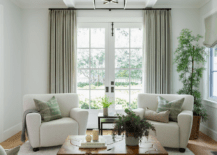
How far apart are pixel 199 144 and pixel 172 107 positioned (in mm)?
898

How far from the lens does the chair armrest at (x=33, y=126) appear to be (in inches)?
110

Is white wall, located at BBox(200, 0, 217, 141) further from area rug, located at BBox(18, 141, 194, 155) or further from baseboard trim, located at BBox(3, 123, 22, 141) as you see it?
baseboard trim, located at BBox(3, 123, 22, 141)

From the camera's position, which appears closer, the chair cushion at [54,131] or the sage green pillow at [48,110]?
the chair cushion at [54,131]

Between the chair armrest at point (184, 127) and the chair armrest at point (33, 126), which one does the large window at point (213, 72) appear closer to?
the chair armrest at point (184, 127)

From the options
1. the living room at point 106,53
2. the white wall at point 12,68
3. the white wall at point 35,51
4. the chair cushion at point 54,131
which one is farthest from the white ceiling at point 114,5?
the chair cushion at point 54,131

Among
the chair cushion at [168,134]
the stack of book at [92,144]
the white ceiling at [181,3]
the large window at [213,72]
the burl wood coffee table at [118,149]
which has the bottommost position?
the chair cushion at [168,134]

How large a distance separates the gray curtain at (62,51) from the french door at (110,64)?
0.78 feet

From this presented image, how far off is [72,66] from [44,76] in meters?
0.74

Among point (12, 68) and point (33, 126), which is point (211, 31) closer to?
point (33, 126)

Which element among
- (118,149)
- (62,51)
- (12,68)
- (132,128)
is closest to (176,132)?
(132,128)

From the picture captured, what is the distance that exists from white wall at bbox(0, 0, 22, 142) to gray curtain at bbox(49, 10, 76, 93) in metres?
0.75

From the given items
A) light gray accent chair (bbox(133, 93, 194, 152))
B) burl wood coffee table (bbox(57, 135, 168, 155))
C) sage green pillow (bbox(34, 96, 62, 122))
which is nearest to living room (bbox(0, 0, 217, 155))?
sage green pillow (bbox(34, 96, 62, 122))

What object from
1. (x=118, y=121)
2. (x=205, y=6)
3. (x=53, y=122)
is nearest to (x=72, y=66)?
(x=53, y=122)

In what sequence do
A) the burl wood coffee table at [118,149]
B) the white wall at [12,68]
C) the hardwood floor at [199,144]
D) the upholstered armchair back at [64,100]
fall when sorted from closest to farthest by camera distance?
the burl wood coffee table at [118,149]
the hardwood floor at [199,144]
the upholstered armchair back at [64,100]
the white wall at [12,68]
